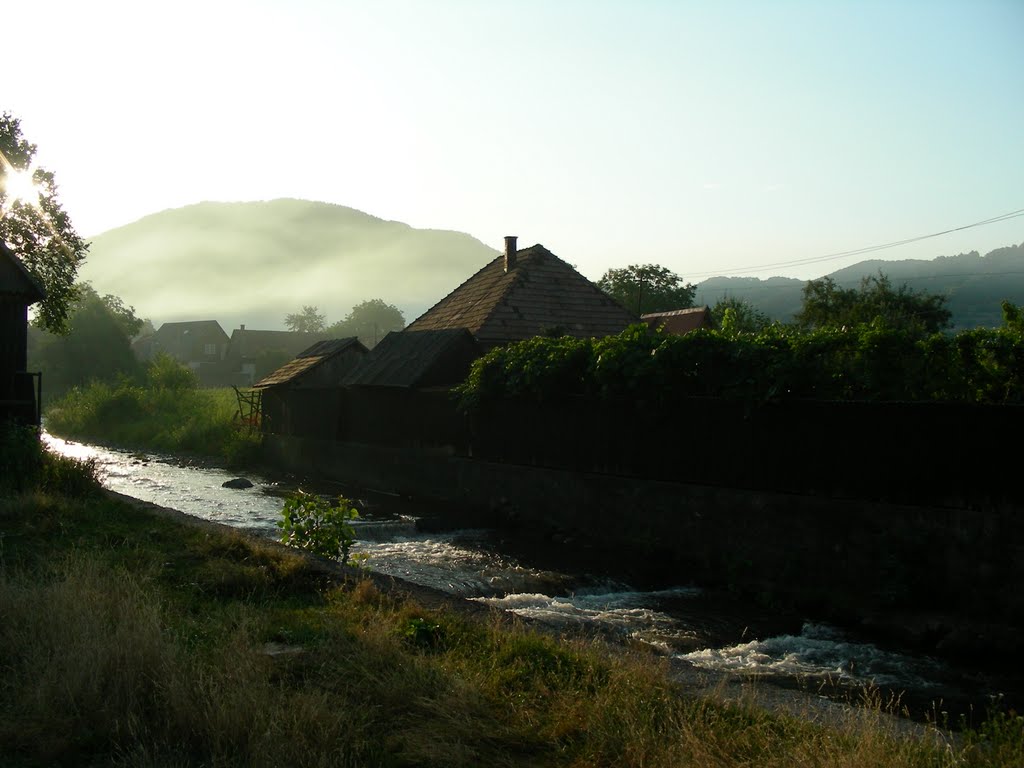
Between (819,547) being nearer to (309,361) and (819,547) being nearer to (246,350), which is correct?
(309,361)

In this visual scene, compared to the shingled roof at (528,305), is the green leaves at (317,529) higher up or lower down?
lower down

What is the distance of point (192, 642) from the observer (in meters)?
6.69

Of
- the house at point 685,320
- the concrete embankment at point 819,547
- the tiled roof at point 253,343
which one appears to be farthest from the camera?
the tiled roof at point 253,343

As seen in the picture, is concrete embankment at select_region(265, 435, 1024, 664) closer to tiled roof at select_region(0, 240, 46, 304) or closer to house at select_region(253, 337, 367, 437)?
tiled roof at select_region(0, 240, 46, 304)

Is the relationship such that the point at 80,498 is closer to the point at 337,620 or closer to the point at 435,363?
the point at 337,620

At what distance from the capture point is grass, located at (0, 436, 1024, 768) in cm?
494

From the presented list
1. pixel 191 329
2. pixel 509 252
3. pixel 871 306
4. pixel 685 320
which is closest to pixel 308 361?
pixel 509 252

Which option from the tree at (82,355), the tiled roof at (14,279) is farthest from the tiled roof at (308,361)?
the tree at (82,355)

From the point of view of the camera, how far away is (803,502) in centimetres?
1338

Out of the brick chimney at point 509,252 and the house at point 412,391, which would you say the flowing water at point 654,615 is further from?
the brick chimney at point 509,252

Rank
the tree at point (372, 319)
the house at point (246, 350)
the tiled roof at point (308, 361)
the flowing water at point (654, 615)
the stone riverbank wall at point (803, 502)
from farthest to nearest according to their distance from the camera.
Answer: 1. the tree at point (372, 319)
2. the house at point (246, 350)
3. the tiled roof at point (308, 361)
4. the stone riverbank wall at point (803, 502)
5. the flowing water at point (654, 615)

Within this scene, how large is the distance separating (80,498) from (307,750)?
1159 cm

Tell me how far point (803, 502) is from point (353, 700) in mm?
9374

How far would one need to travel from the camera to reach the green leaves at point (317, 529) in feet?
38.1
